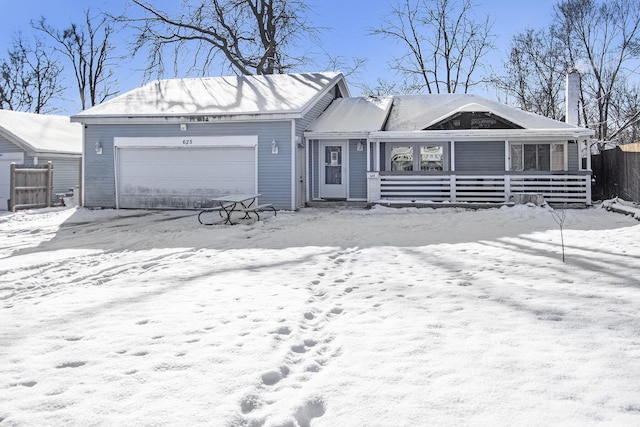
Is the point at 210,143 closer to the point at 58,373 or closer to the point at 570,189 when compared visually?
the point at 570,189

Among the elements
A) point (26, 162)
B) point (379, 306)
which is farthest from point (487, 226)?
point (26, 162)

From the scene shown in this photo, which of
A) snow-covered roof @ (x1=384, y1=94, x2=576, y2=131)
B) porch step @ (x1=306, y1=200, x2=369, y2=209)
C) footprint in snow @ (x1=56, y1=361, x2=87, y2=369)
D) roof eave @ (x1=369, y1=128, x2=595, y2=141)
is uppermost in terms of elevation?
snow-covered roof @ (x1=384, y1=94, x2=576, y2=131)

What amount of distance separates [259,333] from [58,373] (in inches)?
55.4

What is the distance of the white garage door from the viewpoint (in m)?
15.7

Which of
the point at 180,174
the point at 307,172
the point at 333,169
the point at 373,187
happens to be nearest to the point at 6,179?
the point at 180,174

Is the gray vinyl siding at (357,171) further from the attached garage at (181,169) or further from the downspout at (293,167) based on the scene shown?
the attached garage at (181,169)

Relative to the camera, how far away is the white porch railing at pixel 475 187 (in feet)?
51.0

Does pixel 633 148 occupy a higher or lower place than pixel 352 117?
lower

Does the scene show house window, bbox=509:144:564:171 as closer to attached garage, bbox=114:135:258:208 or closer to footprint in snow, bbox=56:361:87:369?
attached garage, bbox=114:135:258:208

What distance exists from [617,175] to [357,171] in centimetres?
845

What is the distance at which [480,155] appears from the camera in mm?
17312

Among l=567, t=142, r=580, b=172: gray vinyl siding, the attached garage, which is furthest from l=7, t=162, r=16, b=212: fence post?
l=567, t=142, r=580, b=172: gray vinyl siding

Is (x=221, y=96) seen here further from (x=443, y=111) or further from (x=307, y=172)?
(x=443, y=111)

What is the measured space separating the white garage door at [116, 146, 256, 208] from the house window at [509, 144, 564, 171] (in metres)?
8.77
